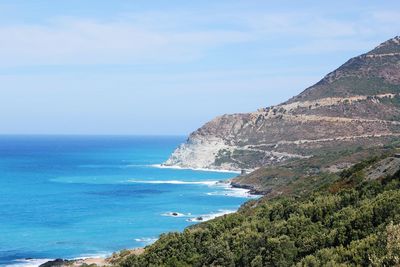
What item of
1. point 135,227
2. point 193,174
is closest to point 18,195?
point 135,227

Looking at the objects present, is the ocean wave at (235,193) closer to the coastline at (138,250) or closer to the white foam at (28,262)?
the coastline at (138,250)

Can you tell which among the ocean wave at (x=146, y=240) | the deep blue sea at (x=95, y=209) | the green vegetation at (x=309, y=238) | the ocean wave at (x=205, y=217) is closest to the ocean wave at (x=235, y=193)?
the deep blue sea at (x=95, y=209)

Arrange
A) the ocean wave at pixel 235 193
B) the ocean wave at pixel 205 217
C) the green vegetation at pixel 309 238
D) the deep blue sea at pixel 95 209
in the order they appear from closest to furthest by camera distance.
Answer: the green vegetation at pixel 309 238 → the deep blue sea at pixel 95 209 → the ocean wave at pixel 205 217 → the ocean wave at pixel 235 193

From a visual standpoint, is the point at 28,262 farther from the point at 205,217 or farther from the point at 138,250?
the point at 205,217

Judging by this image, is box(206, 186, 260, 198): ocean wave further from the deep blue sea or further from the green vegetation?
the green vegetation

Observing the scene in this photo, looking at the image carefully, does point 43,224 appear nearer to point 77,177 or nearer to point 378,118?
point 77,177

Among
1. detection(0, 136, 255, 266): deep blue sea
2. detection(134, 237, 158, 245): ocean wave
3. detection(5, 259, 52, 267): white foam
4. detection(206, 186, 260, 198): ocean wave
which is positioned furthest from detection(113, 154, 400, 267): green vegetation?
detection(206, 186, 260, 198): ocean wave

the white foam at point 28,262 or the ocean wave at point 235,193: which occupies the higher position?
the white foam at point 28,262

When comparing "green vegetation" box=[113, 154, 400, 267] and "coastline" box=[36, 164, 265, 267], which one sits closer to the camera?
"green vegetation" box=[113, 154, 400, 267]
